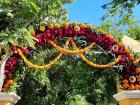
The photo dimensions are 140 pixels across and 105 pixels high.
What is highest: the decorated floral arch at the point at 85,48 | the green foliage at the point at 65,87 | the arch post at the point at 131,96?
the green foliage at the point at 65,87

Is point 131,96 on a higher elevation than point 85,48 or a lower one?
lower

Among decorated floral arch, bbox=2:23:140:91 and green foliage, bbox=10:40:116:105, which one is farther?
green foliage, bbox=10:40:116:105

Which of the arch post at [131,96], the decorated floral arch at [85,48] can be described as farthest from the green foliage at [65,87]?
the arch post at [131,96]

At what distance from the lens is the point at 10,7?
A: 11.2 meters

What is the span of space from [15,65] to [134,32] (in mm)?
22406

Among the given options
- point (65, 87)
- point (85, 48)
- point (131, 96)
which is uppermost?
point (65, 87)

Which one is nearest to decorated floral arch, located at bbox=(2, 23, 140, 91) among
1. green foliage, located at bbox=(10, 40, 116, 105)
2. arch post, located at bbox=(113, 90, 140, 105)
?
arch post, located at bbox=(113, 90, 140, 105)

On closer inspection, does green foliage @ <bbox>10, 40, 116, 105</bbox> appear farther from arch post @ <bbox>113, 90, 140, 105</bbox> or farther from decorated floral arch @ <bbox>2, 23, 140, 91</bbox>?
arch post @ <bbox>113, 90, 140, 105</bbox>

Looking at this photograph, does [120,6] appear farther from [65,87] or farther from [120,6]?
[65,87]

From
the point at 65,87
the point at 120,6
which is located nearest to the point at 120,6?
the point at 120,6

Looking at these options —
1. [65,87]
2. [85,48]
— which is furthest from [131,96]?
[65,87]

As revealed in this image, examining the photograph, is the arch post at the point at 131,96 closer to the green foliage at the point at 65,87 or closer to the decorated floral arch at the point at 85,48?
the decorated floral arch at the point at 85,48

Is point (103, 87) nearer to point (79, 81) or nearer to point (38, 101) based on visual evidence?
point (79, 81)

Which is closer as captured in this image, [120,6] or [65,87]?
[120,6]
